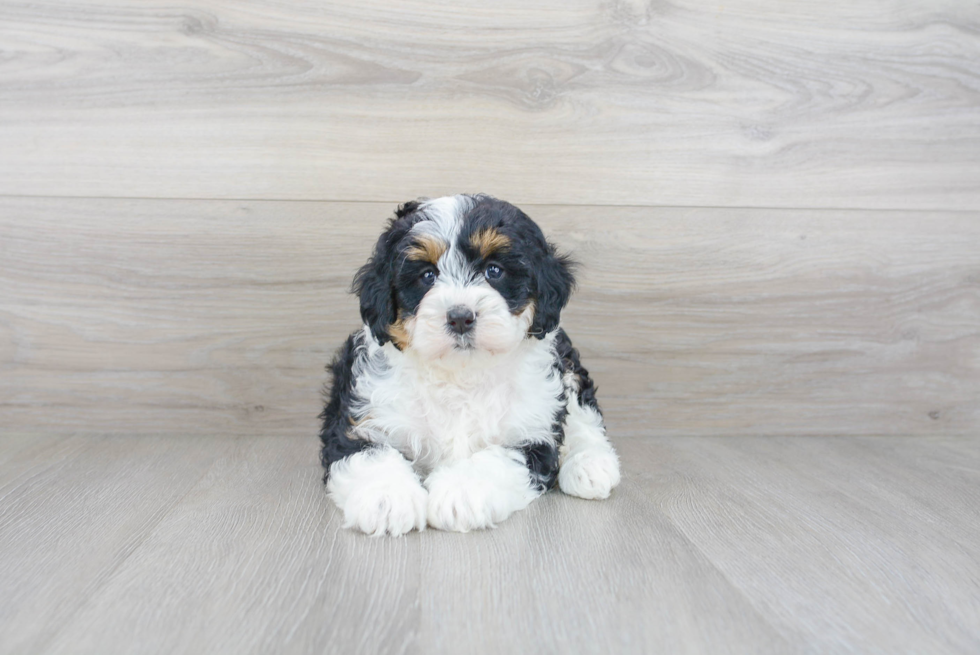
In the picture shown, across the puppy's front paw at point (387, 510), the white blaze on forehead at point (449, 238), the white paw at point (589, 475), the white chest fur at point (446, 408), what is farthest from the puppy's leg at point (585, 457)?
the white blaze on forehead at point (449, 238)

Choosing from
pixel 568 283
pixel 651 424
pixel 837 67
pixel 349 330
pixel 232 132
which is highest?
A: pixel 837 67

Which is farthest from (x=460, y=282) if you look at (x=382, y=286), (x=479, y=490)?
(x=479, y=490)

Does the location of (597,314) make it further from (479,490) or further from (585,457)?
(479,490)

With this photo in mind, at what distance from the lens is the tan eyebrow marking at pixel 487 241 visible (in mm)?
→ 1763

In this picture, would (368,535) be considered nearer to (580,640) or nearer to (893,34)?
(580,640)

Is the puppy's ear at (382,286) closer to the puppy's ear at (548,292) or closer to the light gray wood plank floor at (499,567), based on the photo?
the puppy's ear at (548,292)

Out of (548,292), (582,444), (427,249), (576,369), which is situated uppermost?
(427,249)

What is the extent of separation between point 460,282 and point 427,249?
109mm

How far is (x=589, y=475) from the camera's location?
1.95 m

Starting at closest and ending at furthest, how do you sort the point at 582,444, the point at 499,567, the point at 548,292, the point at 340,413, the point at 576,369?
the point at 499,567 → the point at 548,292 → the point at 340,413 → the point at 582,444 → the point at 576,369

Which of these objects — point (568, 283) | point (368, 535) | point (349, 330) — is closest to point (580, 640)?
point (368, 535)

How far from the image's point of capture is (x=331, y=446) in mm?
1918

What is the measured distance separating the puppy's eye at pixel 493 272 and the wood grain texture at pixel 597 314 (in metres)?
0.83

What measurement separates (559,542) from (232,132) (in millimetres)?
1746
